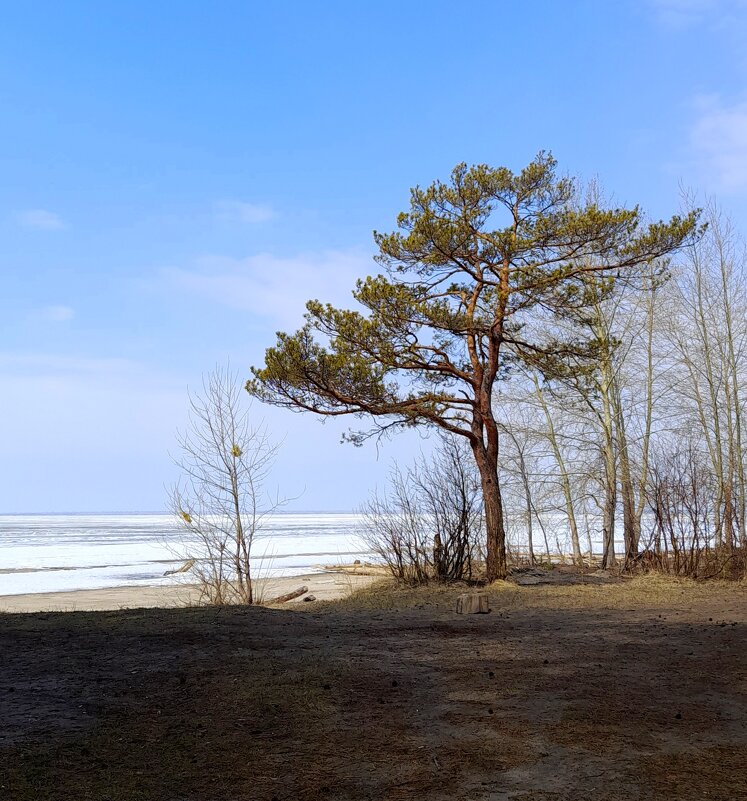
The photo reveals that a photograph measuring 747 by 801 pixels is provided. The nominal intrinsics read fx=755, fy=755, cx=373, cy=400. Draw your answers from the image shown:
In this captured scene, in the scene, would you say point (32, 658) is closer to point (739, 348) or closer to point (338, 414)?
point (338, 414)

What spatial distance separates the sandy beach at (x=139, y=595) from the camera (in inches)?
620

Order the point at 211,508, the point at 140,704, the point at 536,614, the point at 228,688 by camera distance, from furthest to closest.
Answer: the point at 211,508
the point at 536,614
the point at 228,688
the point at 140,704

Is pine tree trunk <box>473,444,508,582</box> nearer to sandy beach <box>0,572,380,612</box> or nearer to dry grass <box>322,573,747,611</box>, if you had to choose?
dry grass <box>322,573,747,611</box>

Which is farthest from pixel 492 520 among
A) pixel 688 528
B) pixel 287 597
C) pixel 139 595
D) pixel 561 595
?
pixel 139 595

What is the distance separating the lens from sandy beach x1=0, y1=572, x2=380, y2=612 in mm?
15750

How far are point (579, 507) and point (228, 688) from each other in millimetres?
16081

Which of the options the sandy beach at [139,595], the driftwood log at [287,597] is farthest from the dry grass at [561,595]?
the sandy beach at [139,595]

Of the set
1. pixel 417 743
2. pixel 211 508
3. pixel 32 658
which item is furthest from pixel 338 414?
pixel 417 743

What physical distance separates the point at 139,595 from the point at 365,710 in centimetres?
1575

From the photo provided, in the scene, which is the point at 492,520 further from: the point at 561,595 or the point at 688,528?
the point at 688,528

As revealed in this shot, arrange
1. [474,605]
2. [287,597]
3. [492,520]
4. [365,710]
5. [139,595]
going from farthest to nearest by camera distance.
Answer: [139,595]
[287,597]
[492,520]
[474,605]
[365,710]

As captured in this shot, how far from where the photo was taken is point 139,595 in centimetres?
1875

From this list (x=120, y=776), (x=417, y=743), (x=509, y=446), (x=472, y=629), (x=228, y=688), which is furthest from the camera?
(x=509, y=446)

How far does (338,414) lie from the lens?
41.1 ft
